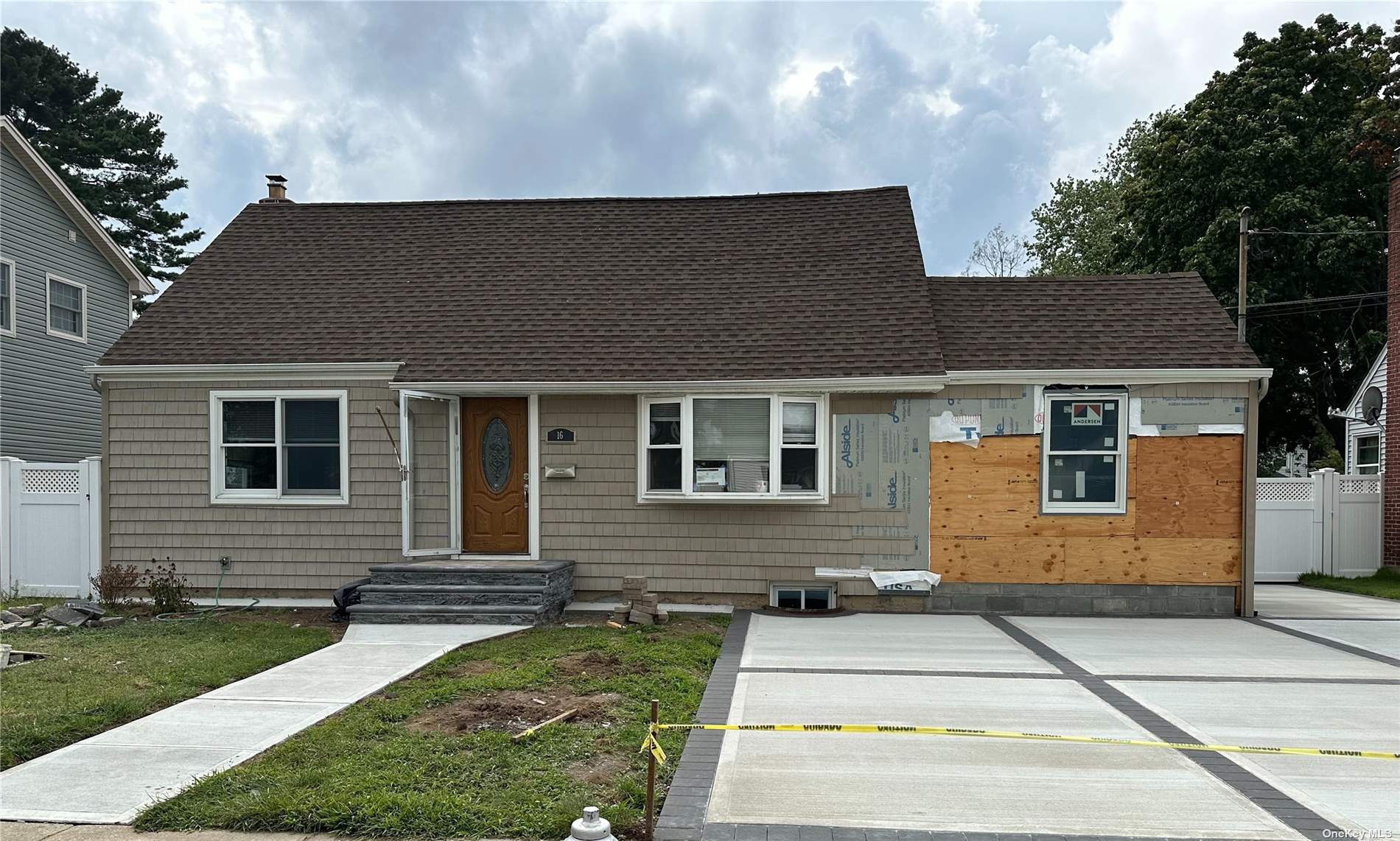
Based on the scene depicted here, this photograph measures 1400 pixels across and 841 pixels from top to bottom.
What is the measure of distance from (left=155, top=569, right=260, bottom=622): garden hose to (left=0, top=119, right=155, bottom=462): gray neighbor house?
5.87 meters

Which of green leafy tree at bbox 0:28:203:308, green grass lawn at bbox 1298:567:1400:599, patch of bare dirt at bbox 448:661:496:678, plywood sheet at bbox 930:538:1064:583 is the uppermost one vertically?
green leafy tree at bbox 0:28:203:308

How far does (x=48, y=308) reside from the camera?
52.5 ft

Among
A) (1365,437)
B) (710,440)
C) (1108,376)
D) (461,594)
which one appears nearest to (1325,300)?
(1365,437)

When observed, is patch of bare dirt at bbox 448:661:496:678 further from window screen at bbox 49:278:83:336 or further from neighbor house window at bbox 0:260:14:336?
window screen at bbox 49:278:83:336

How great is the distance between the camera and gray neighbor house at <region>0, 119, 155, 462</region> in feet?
49.2

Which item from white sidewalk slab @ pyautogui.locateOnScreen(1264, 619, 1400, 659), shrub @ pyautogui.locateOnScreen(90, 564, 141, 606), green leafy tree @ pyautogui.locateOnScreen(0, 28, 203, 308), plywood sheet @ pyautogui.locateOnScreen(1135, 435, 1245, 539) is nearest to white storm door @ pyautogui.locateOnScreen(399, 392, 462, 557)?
shrub @ pyautogui.locateOnScreen(90, 564, 141, 606)

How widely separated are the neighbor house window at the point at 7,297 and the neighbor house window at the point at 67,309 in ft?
3.41

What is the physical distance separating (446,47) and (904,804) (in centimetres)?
1512

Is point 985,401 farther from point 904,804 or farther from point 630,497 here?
point 904,804

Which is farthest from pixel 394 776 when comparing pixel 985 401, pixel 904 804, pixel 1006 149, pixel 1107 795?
pixel 1006 149

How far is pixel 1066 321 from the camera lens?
34.7ft

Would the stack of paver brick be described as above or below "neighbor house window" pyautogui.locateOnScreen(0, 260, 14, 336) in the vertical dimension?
below

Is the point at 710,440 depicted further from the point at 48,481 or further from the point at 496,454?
the point at 48,481

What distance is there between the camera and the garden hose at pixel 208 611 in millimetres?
9461
